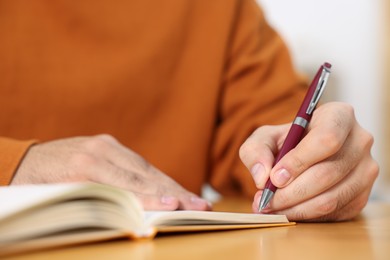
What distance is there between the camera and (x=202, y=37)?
1.15 meters

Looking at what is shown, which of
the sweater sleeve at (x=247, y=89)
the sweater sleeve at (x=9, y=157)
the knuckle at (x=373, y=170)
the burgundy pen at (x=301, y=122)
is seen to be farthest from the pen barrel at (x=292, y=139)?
the sweater sleeve at (x=247, y=89)

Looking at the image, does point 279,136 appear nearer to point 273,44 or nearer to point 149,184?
point 149,184

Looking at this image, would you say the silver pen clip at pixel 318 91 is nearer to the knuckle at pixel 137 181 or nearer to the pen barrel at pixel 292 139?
the pen barrel at pixel 292 139

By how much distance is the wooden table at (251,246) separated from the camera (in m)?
0.37

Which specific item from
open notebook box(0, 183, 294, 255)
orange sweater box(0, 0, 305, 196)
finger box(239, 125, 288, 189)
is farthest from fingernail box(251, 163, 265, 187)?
orange sweater box(0, 0, 305, 196)

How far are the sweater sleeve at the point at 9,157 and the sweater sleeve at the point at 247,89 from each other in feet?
1.62

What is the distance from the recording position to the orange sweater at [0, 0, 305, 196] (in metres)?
0.99

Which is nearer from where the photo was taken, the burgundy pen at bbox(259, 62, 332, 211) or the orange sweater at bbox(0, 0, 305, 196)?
the burgundy pen at bbox(259, 62, 332, 211)

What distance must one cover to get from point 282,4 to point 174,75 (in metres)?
1.56

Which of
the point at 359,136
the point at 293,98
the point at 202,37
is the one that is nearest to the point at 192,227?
the point at 359,136

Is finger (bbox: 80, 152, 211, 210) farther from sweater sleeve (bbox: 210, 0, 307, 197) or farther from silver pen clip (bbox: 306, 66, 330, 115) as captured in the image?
sweater sleeve (bbox: 210, 0, 307, 197)

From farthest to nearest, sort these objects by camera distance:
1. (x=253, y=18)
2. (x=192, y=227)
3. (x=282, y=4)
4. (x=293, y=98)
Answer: (x=282, y=4) → (x=253, y=18) → (x=293, y=98) → (x=192, y=227)

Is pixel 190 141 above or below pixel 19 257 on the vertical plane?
below

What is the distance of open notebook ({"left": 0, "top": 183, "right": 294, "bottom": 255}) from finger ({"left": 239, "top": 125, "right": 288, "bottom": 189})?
126mm
